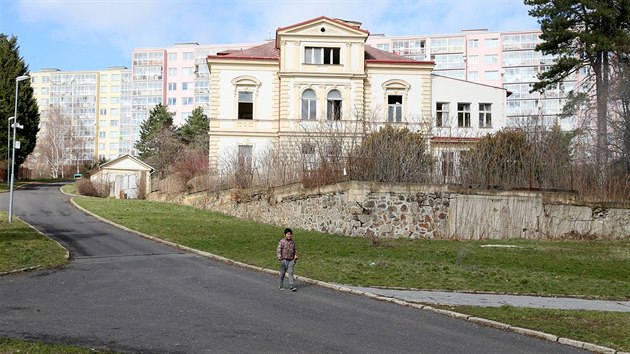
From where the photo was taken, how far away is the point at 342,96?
52.8 meters

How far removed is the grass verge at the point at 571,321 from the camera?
11.6 meters

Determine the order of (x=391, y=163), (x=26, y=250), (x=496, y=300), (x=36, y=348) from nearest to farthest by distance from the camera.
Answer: (x=36, y=348) < (x=496, y=300) < (x=26, y=250) < (x=391, y=163)

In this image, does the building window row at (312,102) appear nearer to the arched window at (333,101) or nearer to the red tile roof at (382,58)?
the arched window at (333,101)

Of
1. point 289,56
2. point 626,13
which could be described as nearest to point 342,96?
point 289,56

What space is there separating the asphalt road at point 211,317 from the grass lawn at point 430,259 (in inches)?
114

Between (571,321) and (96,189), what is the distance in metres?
50.7

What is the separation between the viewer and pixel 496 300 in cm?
1580

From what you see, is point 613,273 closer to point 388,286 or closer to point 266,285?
point 388,286

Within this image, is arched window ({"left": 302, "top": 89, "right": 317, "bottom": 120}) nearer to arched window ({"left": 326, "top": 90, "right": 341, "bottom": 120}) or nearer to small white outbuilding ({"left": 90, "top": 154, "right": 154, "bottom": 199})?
arched window ({"left": 326, "top": 90, "right": 341, "bottom": 120})

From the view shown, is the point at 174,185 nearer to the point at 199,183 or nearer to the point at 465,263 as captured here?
the point at 199,183

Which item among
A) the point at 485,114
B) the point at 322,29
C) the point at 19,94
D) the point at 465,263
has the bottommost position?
the point at 465,263

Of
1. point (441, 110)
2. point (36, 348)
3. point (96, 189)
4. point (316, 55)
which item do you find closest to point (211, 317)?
point (36, 348)

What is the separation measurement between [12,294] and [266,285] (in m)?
5.91

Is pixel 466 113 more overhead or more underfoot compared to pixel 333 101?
more underfoot
